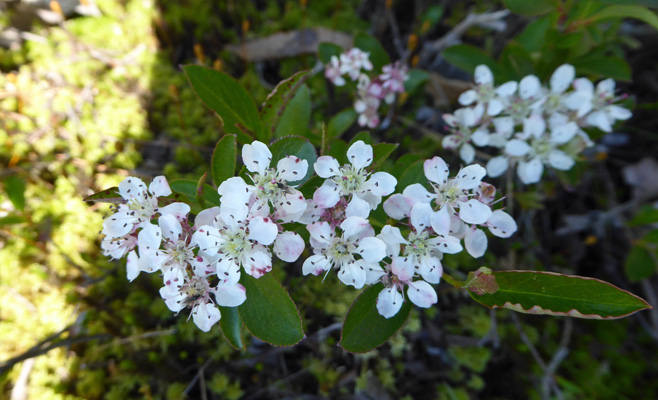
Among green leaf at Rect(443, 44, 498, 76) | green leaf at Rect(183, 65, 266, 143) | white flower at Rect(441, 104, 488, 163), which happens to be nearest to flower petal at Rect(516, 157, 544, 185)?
white flower at Rect(441, 104, 488, 163)

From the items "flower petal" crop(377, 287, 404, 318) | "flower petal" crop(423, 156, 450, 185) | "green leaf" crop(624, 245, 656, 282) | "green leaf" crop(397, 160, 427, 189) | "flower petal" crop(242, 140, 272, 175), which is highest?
"flower petal" crop(242, 140, 272, 175)

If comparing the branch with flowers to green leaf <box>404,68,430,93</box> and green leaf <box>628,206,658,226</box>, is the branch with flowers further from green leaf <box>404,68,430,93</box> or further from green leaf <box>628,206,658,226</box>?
green leaf <box>628,206,658,226</box>

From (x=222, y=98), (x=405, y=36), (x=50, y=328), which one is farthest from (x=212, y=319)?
(x=405, y=36)

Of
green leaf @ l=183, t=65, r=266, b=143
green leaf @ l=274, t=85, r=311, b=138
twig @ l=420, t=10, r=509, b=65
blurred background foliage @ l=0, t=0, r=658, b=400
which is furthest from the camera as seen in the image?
twig @ l=420, t=10, r=509, b=65

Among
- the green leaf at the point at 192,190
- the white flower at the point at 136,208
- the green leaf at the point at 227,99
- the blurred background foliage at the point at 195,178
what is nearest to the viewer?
the white flower at the point at 136,208

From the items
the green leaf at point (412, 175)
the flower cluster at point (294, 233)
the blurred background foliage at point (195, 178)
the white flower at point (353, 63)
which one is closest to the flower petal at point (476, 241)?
the flower cluster at point (294, 233)

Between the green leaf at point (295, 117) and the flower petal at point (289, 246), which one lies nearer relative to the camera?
the flower petal at point (289, 246)

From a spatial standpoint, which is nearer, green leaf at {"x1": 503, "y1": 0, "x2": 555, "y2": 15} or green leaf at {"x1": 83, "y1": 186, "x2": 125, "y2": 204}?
green leaf at {"x1": 83, "y1": 186, "x2": 125, "y2": 204}

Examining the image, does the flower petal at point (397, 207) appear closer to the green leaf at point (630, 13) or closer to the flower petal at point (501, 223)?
the flower petal at point (501, 223)
